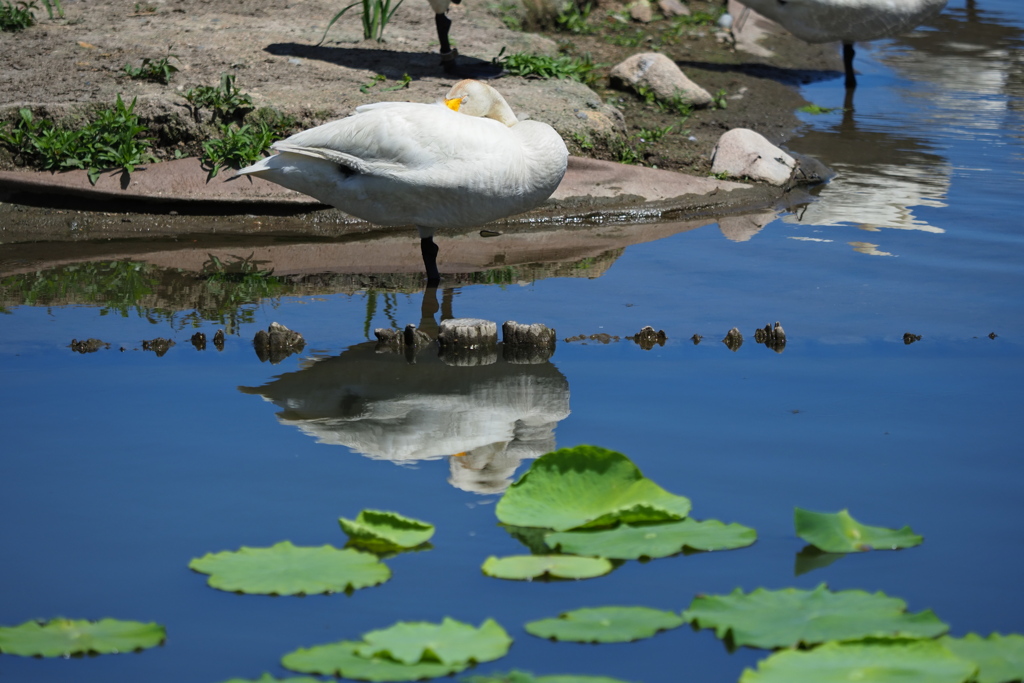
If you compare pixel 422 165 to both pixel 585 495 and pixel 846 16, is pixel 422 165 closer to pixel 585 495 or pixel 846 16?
pixel 585 495

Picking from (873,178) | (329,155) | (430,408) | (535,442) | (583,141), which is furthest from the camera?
(873,178)

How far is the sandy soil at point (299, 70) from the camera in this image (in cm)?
687

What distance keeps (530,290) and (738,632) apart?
299 centimetres

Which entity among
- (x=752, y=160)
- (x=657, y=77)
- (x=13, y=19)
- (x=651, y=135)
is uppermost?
(x=13, y=19)

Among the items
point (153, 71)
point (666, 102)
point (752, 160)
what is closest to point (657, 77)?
point (666, 102)

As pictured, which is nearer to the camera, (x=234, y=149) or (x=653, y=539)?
(x=653, y=539)

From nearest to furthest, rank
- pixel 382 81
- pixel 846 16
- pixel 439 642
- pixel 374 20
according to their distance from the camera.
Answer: pixel 439 642, pixel 382 81, pixel 374 20, pixel 846 16

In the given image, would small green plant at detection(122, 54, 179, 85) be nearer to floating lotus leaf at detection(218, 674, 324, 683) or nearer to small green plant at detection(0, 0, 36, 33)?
small green plant at detection(0, 0, 36, 33)

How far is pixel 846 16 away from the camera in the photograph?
9844 mm

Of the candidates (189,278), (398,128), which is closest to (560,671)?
(398,128)

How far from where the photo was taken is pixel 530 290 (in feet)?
17.2

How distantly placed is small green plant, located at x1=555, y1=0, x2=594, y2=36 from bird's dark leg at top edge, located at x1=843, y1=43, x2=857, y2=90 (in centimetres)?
244

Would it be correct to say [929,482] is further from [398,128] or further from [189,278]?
[189,278]

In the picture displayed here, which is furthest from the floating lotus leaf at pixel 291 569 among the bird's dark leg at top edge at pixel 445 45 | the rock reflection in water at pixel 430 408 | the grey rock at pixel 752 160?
the bird's dark leg at top edge at pixel 445 45
